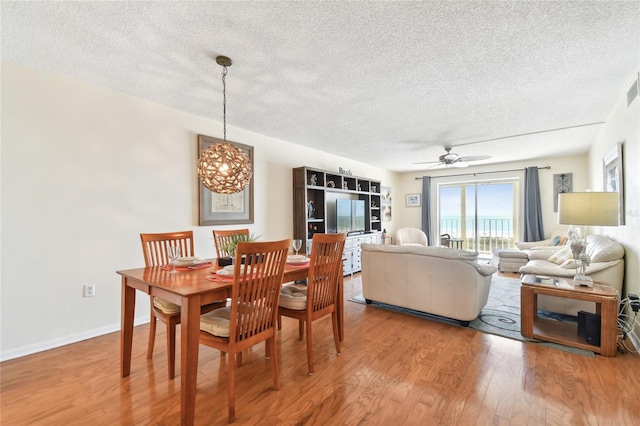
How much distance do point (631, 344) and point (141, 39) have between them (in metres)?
4.70

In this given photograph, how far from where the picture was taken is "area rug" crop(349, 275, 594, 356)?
9.07 feet

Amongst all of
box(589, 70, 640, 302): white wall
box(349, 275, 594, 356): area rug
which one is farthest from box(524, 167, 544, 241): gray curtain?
box(589, 70, 640, 302): white wall

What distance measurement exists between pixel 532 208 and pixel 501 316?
4219 mm

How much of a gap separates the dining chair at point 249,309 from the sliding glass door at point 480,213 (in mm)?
6839

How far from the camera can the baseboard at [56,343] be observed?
2385 millimetres

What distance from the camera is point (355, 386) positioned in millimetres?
1985

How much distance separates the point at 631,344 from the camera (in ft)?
8.29

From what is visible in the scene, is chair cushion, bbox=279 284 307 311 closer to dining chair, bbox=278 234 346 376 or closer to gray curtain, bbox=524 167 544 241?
dining chair, bbox=278 234 346 376

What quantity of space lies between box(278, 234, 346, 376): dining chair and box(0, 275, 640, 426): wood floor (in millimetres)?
329

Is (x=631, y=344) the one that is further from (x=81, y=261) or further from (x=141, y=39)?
(x=81, y=261)

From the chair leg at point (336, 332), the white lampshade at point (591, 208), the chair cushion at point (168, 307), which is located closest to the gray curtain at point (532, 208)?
the white lampshade at point (591, 208)

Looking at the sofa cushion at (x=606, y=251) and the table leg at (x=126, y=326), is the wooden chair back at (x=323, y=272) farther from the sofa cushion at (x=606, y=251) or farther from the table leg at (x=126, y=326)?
the sofa cushion at (x=606, y=251)

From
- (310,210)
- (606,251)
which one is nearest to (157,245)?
(310,210)

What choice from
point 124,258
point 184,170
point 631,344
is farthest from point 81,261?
point 631,344
